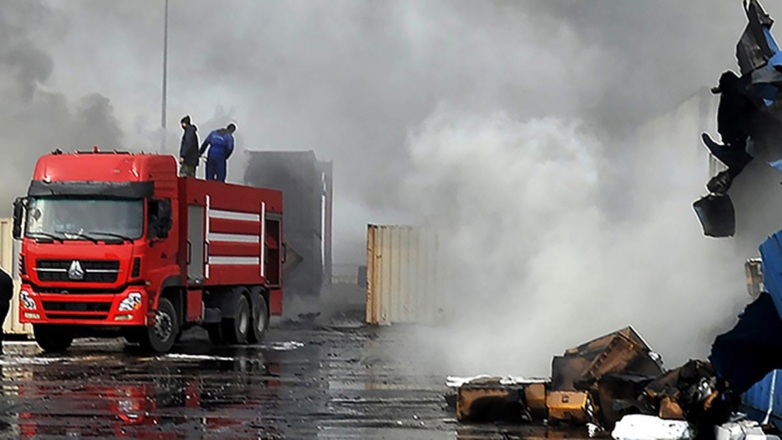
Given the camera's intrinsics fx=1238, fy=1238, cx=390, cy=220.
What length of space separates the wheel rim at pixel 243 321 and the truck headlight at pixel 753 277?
35.3ft

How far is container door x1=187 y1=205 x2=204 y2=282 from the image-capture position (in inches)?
873

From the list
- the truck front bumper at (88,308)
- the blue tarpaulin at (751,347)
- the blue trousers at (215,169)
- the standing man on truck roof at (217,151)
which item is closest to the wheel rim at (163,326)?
the truck front bumper at (88,308)

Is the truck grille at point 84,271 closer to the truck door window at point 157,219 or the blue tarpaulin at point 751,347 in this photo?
the truck door window at point 157,219

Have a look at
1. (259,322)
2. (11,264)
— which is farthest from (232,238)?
(11,264)

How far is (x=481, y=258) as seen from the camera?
21125mm

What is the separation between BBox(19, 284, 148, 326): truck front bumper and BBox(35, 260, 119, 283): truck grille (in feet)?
0.89

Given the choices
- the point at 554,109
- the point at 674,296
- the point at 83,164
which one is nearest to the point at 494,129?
the point at 554,109

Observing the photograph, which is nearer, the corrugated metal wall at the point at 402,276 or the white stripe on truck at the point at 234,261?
the white stripe on truck at the point at 234,261

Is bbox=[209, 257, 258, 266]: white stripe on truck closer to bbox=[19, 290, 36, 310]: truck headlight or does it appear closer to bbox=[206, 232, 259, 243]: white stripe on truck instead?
bbox=[206, 232, 259, 243]: white stripe on truck

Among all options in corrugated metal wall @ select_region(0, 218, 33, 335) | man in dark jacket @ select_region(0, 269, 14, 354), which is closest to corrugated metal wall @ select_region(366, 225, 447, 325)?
corrugated metal wall @ select_region(0, 218, 33, 335)

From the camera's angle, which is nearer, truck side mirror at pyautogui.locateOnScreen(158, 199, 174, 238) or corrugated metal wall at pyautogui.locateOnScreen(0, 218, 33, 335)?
truck side mirror at pyautogui.locateOnScreen(158, 199, 174, 238)

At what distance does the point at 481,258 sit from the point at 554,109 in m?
2.92

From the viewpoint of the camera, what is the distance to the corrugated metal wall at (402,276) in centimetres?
3134

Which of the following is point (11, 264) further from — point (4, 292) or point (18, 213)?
point (4, 292)
